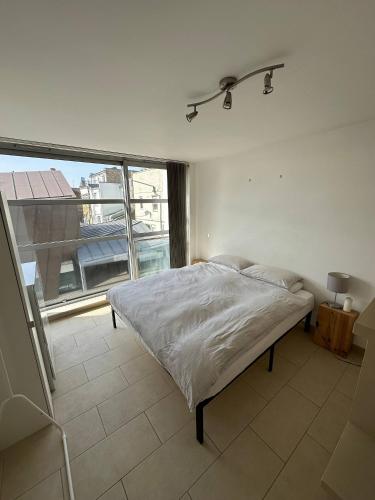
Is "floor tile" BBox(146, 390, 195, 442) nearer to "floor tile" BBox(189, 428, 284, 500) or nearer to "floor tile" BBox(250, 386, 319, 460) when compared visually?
"floor tile" BBox(189, 428, 284, 500)

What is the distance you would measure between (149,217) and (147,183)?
2.06 feet

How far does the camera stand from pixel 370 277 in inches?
84.0

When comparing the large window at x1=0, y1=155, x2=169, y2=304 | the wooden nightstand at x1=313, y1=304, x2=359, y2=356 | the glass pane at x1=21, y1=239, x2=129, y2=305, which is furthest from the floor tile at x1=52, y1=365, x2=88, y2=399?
the wooden nightstand at x1=313, y1=304, x2=359, y2=356

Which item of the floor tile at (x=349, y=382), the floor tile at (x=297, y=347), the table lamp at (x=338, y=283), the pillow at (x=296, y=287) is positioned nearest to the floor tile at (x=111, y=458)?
the floor tile at (x=297, y=347)

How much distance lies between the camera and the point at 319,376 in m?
1.97

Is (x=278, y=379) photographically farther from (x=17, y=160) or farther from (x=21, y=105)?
(x=17, y=160)

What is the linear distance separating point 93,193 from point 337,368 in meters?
3.86

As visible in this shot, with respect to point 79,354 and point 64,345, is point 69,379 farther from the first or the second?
point 64,345

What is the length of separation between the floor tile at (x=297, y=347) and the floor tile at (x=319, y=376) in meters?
0.06

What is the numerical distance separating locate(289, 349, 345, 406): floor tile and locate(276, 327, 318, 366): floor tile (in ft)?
0.21

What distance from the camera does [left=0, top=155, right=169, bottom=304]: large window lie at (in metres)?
2.70

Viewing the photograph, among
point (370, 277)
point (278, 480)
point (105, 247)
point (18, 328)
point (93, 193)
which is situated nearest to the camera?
point (278, 480)

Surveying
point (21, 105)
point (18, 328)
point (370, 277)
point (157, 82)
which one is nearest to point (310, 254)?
point (370, 277)

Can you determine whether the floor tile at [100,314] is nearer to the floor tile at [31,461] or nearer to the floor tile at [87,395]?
the floor tile at [87,395]
